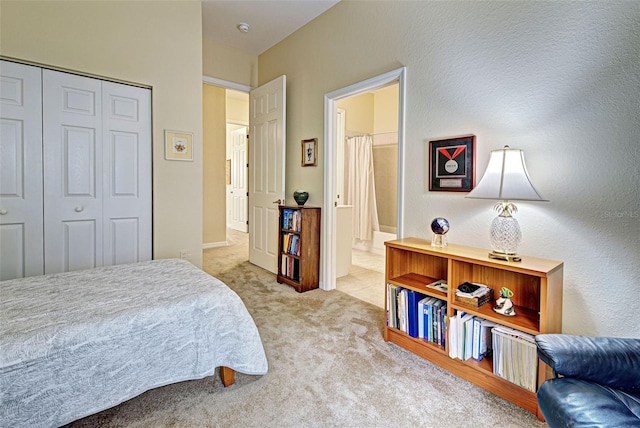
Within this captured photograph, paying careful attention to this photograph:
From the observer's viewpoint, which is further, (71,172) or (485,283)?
(71,172)

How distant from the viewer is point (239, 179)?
7.21 metres

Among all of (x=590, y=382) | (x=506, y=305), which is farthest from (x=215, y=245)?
(x=590, y=382)

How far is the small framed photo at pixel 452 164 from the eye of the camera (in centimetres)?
210

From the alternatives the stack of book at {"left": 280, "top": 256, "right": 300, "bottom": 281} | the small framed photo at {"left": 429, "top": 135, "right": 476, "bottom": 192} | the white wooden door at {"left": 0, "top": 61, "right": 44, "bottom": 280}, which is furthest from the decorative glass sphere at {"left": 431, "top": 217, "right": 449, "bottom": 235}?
the white wooden door at {"left": 0, "top": 61, "right": 44, "bottom": 280}

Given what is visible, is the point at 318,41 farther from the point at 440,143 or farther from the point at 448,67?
the point at 440,143

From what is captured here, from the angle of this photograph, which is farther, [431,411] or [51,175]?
[51,175]

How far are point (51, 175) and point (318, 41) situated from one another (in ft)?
9.20

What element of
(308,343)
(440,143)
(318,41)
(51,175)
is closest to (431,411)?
(308,343)

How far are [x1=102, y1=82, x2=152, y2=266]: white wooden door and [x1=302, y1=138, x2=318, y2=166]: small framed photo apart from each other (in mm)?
1589

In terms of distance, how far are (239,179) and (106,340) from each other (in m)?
6.15

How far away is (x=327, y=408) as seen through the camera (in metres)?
1.56

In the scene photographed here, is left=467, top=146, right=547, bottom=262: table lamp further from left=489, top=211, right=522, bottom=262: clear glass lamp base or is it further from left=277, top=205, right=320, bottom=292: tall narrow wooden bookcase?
left=277, top=205, right=320, bottom=292: tall narrow wooden bookcase

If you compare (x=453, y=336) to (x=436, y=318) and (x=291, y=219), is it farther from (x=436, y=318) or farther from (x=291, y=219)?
(x=291, y=219)

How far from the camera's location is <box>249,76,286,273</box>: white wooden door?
12.1 ft
